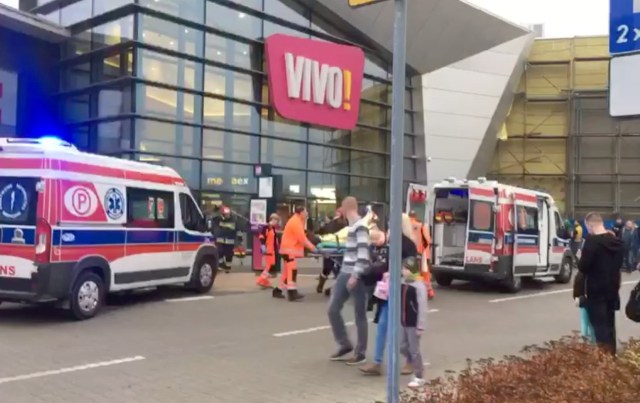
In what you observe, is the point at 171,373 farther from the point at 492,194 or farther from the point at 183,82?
the point at 183,82

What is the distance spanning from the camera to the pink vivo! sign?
22.1 metres

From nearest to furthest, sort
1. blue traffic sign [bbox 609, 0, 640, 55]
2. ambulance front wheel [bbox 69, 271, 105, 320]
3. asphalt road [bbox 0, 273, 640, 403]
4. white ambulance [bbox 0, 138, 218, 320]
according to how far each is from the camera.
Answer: blue traffic sign [bbox 609, 0, 640, 55] → asphalt road [bbox 0, 273, 640, 403] → white ambulance [bbox 0, 138, 218, 320] → ambulance front wheel [bbox 69, 271, 105, 320]

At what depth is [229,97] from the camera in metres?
21.9

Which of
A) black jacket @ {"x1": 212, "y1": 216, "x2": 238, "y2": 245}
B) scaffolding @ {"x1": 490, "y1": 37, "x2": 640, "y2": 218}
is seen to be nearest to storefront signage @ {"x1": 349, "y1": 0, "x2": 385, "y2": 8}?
black jacket @ {"x1": 212, "y1": 216, "x2": 238, "y2": 245}

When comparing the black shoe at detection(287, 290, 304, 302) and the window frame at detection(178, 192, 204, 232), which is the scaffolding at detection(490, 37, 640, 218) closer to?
the black shoe at detection(287, 290, 304, 302)

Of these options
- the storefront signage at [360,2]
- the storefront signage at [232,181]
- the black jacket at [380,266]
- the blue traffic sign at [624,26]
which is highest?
the blue traffic sign at [624,26]

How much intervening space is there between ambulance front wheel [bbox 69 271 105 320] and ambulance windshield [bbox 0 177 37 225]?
116 cm

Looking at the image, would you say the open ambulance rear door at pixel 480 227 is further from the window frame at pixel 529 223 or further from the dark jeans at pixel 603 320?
the dark jeans at pixel 603 320

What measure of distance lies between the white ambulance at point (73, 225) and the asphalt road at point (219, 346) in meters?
0.56

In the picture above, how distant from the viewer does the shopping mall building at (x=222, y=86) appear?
65.2 feet

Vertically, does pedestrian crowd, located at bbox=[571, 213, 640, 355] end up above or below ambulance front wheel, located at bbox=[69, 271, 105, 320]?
above

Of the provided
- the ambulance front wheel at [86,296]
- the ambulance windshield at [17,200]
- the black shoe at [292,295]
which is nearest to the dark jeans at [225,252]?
the black shoe at [292,295]

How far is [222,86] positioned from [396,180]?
60.1 feet

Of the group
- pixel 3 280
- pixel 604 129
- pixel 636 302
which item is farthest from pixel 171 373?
pixel 604 129
